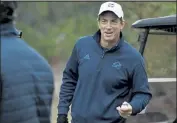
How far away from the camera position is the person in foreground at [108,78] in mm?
4965

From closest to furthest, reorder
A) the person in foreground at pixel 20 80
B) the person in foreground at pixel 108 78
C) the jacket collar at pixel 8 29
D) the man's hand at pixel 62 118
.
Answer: the person in foreground at pixel 20 80, the jacket collar at pixel 8 29, the person in foreground at pixel 108 78, the man's hand at pixel 62 118

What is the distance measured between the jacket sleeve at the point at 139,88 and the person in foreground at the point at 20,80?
1.28 metres

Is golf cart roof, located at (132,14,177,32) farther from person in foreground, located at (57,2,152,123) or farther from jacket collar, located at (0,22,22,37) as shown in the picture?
jacket collar, located at (0,22,22,37)

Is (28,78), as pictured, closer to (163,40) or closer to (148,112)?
(148,112)

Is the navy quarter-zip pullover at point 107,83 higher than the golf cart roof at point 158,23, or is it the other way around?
the golf cart roof at point 158,23

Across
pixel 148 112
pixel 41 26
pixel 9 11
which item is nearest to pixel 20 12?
pixel 41 26

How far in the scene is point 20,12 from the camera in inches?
445

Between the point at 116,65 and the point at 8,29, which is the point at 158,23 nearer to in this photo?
the point at 116,65

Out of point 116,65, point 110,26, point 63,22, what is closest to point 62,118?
point 116,65

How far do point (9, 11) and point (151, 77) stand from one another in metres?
6.58

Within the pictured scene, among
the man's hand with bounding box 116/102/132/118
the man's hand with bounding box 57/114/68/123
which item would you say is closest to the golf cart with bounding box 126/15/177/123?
the man's hand with bounding box 57/114/68/123

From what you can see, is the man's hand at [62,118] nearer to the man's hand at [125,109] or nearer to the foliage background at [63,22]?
the man's hand at [125,109]

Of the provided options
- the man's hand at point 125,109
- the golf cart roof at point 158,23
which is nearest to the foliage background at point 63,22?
the golf cart roof at point 158,23

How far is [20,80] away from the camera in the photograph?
11.9 feet
